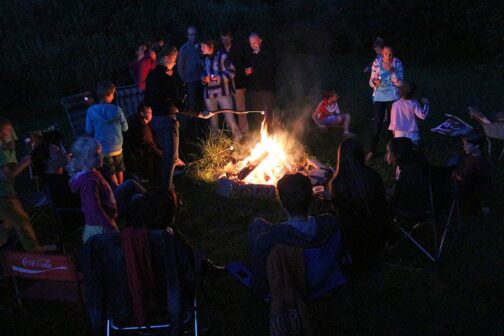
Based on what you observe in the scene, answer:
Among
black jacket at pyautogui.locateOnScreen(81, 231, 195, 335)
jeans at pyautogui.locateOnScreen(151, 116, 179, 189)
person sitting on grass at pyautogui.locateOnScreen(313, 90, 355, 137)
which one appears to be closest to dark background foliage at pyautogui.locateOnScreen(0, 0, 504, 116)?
person sitting on grass at pyautogui.locateOnScreen(313, 90, 355, 137)

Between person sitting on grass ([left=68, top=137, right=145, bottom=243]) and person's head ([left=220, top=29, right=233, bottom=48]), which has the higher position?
person's head ([left=220, top=29, right=233, bottom=48])

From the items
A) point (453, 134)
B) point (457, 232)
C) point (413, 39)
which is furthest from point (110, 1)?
point (457, 232)

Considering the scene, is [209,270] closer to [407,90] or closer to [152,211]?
[152,211]

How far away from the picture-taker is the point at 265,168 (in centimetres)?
691

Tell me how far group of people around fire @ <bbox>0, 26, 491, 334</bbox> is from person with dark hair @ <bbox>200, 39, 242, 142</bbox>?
0.7 inches

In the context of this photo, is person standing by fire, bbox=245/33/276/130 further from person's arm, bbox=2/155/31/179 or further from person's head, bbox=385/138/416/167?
person's arm, bbox=2/155/31/179

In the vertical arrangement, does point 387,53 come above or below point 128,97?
above

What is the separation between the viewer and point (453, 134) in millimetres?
8492

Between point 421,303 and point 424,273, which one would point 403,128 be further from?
point 421,303

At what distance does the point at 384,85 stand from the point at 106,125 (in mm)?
4016

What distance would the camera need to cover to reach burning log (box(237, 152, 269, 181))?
6750 millimetres

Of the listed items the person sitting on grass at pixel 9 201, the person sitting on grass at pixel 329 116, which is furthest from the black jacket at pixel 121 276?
the person sitting on grass at pixel 329 116

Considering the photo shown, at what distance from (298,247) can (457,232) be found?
2954 millimetres

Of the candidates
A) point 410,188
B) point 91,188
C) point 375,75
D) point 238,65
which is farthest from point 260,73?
point 91,188
